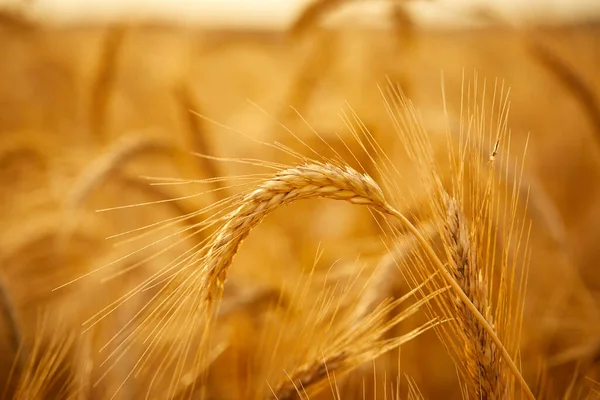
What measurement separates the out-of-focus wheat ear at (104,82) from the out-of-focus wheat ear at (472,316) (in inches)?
81.6

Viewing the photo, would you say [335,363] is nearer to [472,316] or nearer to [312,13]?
[472,316]

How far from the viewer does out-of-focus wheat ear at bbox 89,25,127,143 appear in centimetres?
234

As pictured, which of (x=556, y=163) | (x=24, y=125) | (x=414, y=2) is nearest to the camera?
(x=414, y=2)

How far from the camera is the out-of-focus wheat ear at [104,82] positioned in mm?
2336

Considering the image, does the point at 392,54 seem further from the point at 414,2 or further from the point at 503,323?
the point at 503,323

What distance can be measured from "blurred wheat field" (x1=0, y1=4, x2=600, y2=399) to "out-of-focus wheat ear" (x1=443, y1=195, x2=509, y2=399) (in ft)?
0.43

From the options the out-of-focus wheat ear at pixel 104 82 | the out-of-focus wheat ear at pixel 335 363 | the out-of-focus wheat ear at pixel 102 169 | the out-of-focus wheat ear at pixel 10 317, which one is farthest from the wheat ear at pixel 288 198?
the out-of-focus wheat ear at pixel 104 82

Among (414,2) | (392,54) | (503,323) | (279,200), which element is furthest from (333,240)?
(279,200)

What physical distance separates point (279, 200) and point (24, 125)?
395 centimetres

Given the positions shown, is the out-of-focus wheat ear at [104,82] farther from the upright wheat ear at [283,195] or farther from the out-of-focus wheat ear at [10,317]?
the upright wheat ear at [283,195]

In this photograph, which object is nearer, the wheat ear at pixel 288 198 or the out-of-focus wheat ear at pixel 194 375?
the wheat ear at pixel 288 198

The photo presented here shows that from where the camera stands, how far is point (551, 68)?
203cm

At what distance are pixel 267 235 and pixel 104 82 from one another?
1195 mm

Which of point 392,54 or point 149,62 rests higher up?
point 149,62
